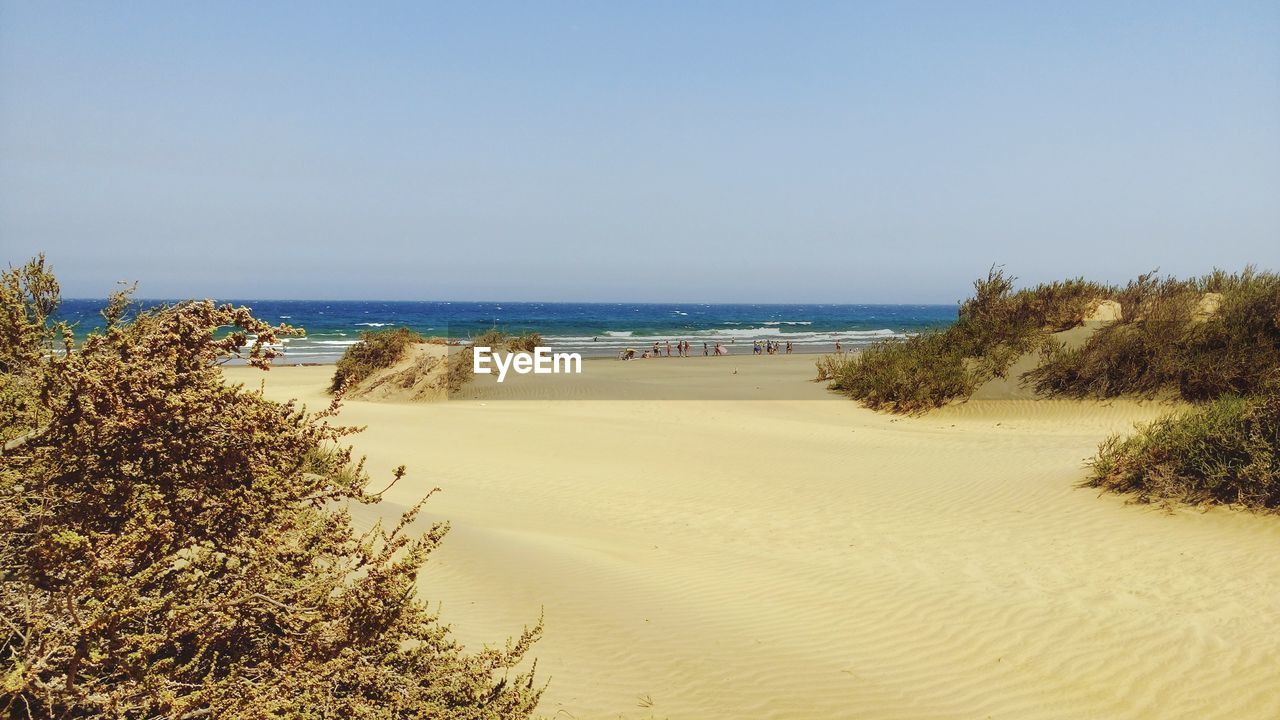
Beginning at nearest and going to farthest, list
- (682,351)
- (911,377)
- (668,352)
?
(911,377)
(668,352)
(682,351)

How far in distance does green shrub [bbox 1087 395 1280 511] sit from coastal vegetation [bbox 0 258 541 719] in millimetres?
9732

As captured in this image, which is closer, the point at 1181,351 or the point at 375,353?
the point at 1181,351

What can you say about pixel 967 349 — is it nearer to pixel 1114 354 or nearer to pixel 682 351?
pixel 1114 354

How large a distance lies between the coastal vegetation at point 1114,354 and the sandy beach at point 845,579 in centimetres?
170

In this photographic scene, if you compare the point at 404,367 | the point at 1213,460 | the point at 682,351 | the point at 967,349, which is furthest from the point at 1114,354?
the point at 682,351

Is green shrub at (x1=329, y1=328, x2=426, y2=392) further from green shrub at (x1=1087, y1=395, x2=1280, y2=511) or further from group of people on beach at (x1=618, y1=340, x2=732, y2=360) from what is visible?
green shrub at (x1=1087, y1=395, x2=1280, y2=511)

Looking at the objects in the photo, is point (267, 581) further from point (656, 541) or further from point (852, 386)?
point (852, 386)

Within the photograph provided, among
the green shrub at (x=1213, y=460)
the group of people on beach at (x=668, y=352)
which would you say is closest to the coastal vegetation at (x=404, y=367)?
the group of people on beach at (x=668, y=352)

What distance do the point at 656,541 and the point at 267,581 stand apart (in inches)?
275

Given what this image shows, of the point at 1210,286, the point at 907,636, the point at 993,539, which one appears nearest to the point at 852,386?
the point at 1210,286

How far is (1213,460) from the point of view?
9820mm

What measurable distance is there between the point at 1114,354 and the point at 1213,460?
11.1 m

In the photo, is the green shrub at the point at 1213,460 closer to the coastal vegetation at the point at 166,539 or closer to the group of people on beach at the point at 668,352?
the coastal vegetation at the point at 166,539

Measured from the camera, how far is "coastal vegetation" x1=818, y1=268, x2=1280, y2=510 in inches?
471
